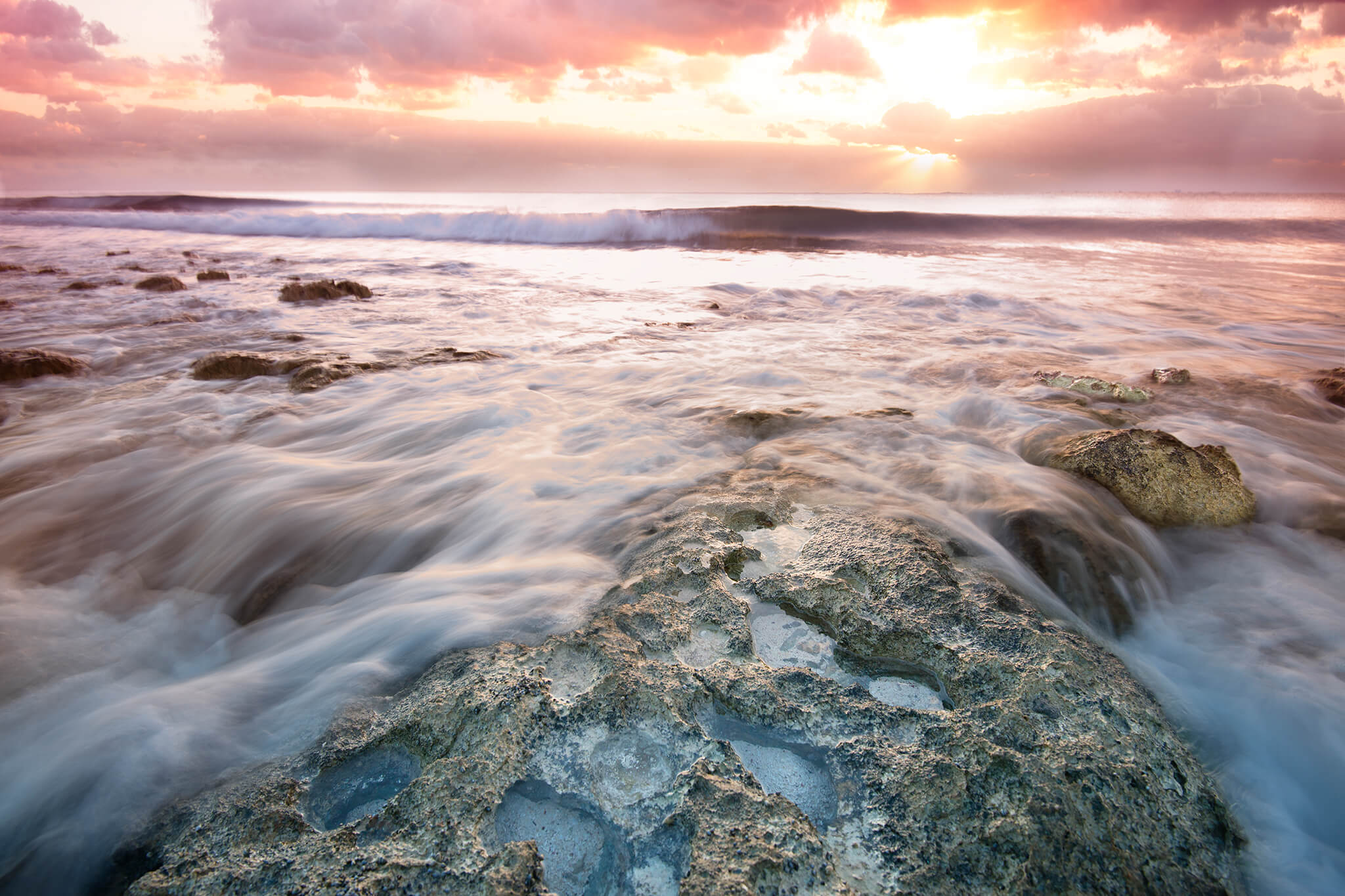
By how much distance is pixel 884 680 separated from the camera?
162 centimetres

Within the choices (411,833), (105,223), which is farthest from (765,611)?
(105,223)

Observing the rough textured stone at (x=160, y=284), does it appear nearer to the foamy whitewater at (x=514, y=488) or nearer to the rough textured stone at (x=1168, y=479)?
the foamy whitewater at (x=514, y=488)

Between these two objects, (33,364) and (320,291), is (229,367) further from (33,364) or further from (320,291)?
(320,291)

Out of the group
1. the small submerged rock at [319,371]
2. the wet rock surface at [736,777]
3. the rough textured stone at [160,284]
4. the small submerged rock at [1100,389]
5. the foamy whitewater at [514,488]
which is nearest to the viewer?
the wet rock surface at [736,777]

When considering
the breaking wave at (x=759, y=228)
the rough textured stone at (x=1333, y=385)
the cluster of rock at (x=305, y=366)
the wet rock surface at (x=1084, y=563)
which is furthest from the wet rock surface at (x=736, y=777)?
the breaking wave at (x=759, y=228)

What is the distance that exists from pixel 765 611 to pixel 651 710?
1.76 feet

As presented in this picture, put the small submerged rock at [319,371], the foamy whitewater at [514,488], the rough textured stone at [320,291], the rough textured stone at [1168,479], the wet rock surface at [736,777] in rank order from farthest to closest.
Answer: the rough textured stone at [320,291] → the small submerged rock at [319,371] → the rough textured stone at [1168,479] → the foamy whitewater at [514,488] → the wet rock surface at [736,777]

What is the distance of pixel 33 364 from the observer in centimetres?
454

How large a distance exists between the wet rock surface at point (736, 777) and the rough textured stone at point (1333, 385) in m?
4.08

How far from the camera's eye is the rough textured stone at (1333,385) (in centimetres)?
416

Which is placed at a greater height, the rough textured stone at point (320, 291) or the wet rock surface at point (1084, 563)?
the rough textured stone at point (320, 291)

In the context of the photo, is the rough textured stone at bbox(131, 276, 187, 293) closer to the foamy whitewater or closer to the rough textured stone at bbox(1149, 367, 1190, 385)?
the foamy whitewater

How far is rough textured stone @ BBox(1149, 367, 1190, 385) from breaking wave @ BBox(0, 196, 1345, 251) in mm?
11270

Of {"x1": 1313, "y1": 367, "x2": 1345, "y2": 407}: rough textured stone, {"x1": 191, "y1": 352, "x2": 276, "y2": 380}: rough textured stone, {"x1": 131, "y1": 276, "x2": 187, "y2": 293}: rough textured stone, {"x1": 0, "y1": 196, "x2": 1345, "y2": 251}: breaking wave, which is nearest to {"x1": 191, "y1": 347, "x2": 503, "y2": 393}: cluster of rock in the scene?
{"x1": 191, "y1": 352, "x2": 276, "y2": 380}: rough textured stone
